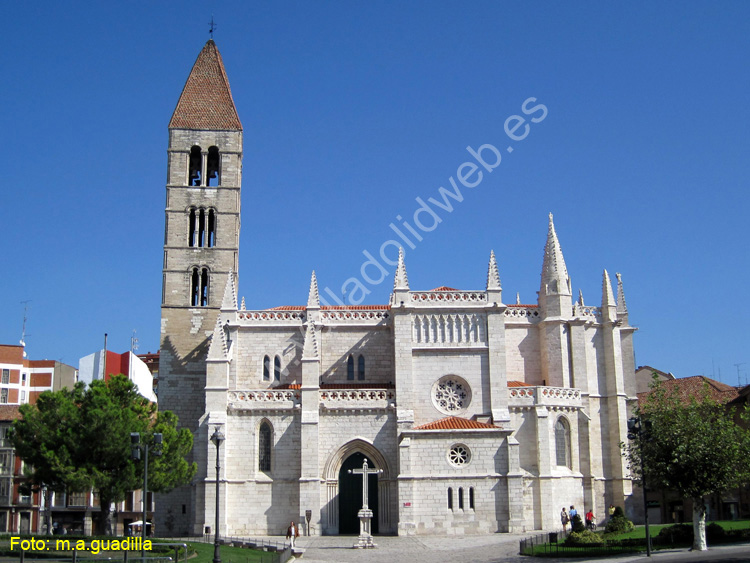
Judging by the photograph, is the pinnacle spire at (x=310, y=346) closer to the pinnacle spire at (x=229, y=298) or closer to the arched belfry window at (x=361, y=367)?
the arched belfry window at (x=361, y=367)

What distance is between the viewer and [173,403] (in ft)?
151

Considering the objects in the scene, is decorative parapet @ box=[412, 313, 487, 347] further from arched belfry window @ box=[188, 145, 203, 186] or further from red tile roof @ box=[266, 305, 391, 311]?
arched belfry window @ box=[188, 145, 203, 186]

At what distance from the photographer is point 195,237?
4859 cm

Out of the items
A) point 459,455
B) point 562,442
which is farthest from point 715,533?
point 459,455

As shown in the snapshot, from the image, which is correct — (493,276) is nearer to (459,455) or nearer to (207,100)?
(459,455)

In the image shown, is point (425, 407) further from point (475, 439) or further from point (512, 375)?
point (512, 375)

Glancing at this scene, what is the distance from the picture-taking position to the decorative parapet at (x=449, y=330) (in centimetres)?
4225

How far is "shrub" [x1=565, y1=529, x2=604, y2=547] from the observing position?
29928 mm

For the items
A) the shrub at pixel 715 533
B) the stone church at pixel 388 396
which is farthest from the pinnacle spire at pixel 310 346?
the shrub at pixel 715 533

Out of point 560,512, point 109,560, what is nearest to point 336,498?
point 560,512

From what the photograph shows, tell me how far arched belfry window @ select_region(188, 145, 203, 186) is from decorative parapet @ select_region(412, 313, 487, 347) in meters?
17.5

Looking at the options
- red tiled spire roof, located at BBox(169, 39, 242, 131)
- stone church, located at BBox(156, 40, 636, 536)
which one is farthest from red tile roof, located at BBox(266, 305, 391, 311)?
red tiled spire roof, located at BBox(169, 39, 242, 131)

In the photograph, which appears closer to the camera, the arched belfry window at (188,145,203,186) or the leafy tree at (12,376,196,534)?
the leafy tree at (12,376,196,534)

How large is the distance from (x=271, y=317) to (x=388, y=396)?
841cm
